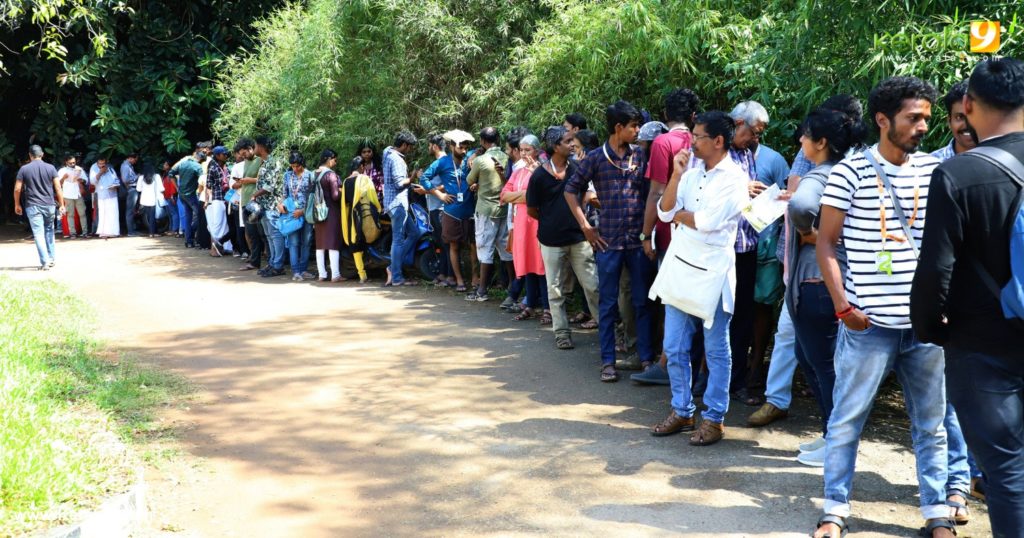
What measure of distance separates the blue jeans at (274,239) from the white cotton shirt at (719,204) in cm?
881

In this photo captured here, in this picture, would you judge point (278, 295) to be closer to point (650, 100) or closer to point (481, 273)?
point (481, 273)

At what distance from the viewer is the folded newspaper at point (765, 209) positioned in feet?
17.7

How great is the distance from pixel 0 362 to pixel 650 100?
20.5ft

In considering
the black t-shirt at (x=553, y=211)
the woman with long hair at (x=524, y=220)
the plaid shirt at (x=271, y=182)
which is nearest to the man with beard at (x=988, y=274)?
the black t-shirt at (x=553, y=211)

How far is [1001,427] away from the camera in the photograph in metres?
3.25

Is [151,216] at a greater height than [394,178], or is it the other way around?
[394,178]

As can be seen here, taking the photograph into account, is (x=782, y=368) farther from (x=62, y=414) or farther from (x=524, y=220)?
(x=62, y=414)

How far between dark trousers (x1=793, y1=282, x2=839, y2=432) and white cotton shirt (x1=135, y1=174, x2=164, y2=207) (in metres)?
17.2

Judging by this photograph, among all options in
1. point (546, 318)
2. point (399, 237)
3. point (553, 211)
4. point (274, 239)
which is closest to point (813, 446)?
point (553, 211)

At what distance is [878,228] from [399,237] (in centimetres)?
861

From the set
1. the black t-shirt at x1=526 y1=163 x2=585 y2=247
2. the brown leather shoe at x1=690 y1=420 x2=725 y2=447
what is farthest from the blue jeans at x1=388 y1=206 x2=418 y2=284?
the brown leather shoe at x1=690 y1=420 x2=725 y2=447

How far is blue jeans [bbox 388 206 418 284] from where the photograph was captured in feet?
39.7

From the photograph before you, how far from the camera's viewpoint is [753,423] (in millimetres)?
6000

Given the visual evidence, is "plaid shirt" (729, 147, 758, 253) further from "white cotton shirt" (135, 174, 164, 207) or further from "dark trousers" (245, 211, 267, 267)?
"white cotton shirt" (135, 174, 164, 207)
